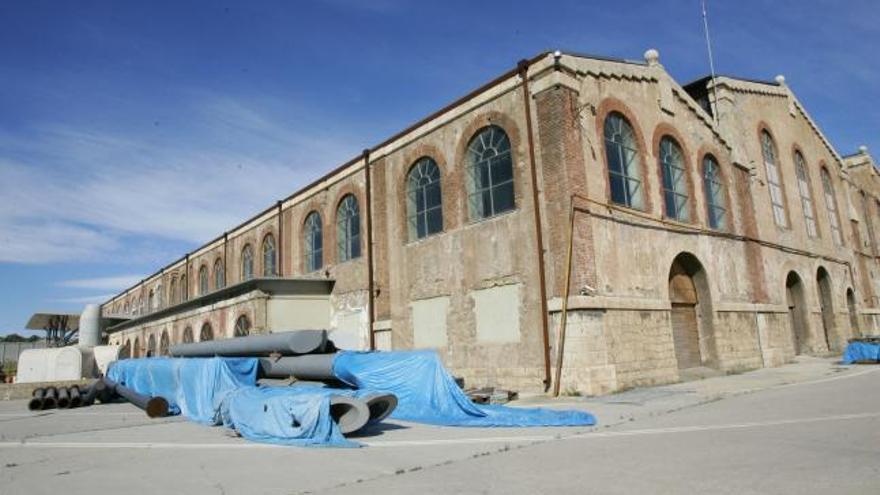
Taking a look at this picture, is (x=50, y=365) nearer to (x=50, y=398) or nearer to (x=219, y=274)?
(x=219, y=274)

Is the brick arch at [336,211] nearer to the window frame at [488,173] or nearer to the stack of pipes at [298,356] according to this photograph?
the window frame at [488,173]

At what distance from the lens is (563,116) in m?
14.0

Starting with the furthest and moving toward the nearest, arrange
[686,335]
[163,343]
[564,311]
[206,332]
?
[163,343]
[206,332]
[686,335]
[564,311]

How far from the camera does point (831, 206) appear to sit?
26984 mm

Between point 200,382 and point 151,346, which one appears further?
point 151,346

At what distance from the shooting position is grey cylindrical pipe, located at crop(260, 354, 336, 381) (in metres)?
12.1

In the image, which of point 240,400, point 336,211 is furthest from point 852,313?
point 240,400

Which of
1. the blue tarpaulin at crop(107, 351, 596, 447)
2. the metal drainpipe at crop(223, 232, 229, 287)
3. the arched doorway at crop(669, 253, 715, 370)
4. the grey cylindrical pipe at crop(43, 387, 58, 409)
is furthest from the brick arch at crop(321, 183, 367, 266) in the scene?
the metal drainpipe at crop(223, 232, 229, 287)

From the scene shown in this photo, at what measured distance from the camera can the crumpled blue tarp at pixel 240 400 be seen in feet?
26.4

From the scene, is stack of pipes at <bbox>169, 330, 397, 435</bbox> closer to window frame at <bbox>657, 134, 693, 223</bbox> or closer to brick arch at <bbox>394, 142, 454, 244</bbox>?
brick arch at <bbox>394, 142, 454, 244</bbox>

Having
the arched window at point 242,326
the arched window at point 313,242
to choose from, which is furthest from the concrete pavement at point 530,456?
the arched window at point 313,242

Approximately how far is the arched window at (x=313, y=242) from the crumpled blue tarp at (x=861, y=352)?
18.8 m

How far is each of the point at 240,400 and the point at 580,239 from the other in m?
8.13

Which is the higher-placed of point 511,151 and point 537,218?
point 511,151
